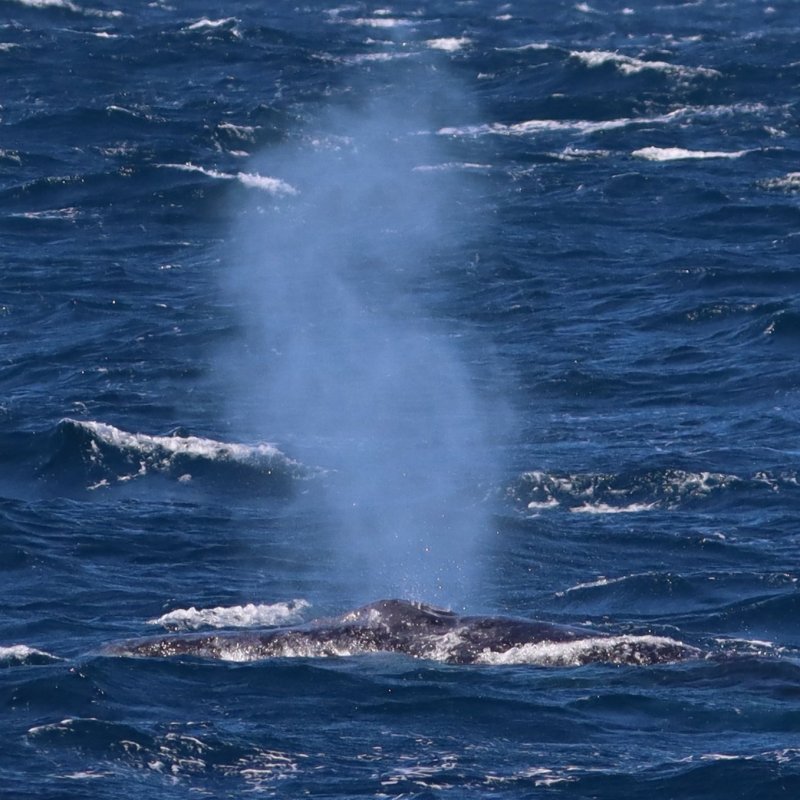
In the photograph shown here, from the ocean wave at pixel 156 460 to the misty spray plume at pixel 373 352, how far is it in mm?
963

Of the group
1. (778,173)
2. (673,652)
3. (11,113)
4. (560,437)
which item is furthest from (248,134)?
(673,652)

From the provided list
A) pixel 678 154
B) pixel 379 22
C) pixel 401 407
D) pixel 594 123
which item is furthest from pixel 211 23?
pixel 401 407

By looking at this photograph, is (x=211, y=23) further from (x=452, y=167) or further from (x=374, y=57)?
(x=452, y=167)

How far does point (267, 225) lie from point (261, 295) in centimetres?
726

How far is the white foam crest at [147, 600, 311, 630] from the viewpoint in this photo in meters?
30.9

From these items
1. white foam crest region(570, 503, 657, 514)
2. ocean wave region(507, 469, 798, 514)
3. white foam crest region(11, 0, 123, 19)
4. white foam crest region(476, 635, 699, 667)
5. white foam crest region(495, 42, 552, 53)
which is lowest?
white foam crest region(476, 635, 699, 667)

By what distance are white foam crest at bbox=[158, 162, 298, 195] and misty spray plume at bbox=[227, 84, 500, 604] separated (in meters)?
0.23

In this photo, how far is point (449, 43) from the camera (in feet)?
294

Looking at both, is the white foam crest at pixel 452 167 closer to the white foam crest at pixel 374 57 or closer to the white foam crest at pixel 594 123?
the white foam crest at pixel 594 123

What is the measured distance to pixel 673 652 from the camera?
2812 cm

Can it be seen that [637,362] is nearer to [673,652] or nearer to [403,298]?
[403,298]

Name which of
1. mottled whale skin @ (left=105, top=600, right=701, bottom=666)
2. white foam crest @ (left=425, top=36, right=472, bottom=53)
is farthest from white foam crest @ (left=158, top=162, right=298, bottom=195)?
mottled whale skin @ (left=105, top=600, right=701, bottom=666)

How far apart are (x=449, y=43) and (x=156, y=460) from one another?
5191cm

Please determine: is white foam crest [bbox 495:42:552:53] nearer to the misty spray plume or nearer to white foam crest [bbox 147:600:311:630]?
the misty spray plume
